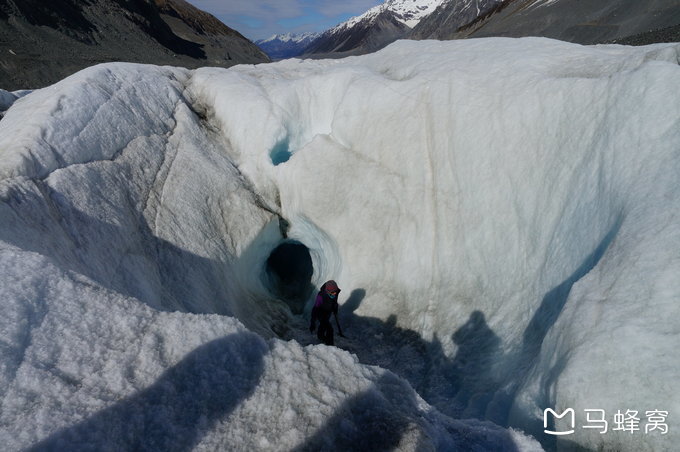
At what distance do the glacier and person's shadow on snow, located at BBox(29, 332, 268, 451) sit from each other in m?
0.02

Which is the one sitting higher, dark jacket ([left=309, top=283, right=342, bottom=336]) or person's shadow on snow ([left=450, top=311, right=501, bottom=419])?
person's shadow on snow ([left=450, top=311, right=501, bottom=419])

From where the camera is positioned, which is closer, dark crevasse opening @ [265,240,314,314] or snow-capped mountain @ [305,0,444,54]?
dark crevasse opening @ [265,240,314,314]

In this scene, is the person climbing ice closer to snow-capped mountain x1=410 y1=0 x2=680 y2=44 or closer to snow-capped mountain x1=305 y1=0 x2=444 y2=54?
snow-capped mountain x1=410 y1=0 x2=680 y2=44

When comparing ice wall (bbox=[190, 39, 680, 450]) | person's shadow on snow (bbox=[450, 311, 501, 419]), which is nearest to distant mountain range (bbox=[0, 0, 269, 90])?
ice wall (bbox=[190, 39, 680, 450])

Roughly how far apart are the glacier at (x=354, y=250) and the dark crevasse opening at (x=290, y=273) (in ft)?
0.44

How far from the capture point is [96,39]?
1633 inches

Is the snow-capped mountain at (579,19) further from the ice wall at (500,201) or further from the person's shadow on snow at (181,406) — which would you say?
the person's shadow on snow at (181,406)

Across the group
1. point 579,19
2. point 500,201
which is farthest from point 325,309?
point 579,19

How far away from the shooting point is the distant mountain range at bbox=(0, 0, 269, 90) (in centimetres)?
3122

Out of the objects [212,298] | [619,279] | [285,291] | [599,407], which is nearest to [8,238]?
[212,298]

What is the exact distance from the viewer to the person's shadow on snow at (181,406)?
261 centimetres

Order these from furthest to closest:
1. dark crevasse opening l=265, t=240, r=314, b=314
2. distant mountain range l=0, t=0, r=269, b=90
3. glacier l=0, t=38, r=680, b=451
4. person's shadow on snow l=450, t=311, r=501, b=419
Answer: distant mountain range l=0, t=0, r=269, b=90 → dark crevasse opening l=265, t=240, r=314, b=314 → person's shadow on snow l=450, t=311, r=501, b=419 → glacier l=0, t=38, r=680, b=451

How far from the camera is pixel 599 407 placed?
3744 millimetres

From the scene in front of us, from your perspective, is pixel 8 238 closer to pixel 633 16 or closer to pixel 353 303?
pixel 353 303
